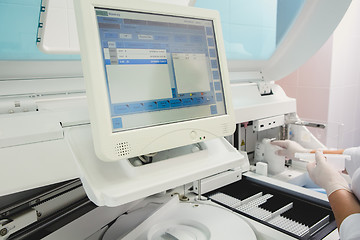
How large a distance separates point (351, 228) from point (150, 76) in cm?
66

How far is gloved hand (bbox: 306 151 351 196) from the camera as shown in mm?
952

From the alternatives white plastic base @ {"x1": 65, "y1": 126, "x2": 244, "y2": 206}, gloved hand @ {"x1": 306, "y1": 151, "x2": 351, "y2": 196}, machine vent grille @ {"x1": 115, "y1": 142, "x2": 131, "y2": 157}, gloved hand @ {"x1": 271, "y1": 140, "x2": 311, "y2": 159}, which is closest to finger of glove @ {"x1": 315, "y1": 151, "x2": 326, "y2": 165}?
gloved hand @ {"x1": 306, "y1": 151, "x2": 351, "y2": 196}

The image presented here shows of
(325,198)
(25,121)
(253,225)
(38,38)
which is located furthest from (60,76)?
(325,198)

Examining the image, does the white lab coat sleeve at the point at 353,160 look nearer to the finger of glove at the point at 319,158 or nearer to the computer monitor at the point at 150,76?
the finger of glove at the point at 319,158

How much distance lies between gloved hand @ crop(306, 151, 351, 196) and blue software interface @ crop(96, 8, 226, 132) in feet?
1.58

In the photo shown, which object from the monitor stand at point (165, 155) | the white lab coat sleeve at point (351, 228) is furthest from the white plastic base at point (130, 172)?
the white lab coat sleeve at point (351, 228)

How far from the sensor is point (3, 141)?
630 mm

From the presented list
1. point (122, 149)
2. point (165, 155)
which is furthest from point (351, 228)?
point (122, 149)

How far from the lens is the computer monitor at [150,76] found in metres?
0.59

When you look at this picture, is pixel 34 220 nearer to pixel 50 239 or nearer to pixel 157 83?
pixel 50 239

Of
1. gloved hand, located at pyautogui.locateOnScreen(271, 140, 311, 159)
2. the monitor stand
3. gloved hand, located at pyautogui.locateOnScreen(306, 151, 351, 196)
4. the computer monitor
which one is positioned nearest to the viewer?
the computer monitor

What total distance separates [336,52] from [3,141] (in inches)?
113

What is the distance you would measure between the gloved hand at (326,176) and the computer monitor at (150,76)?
0.44 metres

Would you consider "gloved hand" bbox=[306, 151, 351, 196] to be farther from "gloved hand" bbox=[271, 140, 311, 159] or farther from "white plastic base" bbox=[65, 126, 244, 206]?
"white plastic base" bbox=[65, 126, 244, 206]
